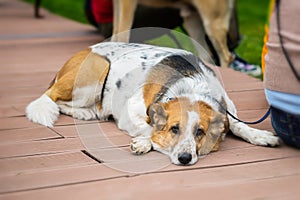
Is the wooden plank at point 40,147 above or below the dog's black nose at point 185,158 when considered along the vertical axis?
below

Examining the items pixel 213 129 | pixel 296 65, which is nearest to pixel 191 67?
pixel 213 129

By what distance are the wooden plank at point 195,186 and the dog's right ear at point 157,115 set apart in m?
0.32

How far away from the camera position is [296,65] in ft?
8.34

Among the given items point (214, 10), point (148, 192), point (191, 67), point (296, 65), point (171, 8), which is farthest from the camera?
point (171, 8)

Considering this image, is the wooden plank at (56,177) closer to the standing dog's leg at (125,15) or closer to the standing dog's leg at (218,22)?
the standing dog's leg at (125,15)

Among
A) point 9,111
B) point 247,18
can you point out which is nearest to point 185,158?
point 9,111

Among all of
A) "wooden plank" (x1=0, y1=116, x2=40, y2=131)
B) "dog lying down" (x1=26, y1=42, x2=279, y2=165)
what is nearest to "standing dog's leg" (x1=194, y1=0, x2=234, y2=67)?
"dog lying down" (x1=26, y1=42, x2=279, y2=165)

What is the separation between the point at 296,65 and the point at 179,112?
1.75 ft

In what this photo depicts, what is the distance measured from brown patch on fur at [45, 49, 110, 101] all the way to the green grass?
1870 millimetres

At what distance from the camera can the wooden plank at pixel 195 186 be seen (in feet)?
7.20

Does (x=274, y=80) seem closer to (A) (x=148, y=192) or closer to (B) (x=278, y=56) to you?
(B) (x=278, y=56)

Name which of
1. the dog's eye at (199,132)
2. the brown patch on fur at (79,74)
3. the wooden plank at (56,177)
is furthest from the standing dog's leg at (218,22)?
the wooden plank at (56,177)

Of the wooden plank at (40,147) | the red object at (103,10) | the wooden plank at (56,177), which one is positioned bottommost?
the red object at (103,10)

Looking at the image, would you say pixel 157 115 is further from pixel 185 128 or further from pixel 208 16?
pixel 208 16
